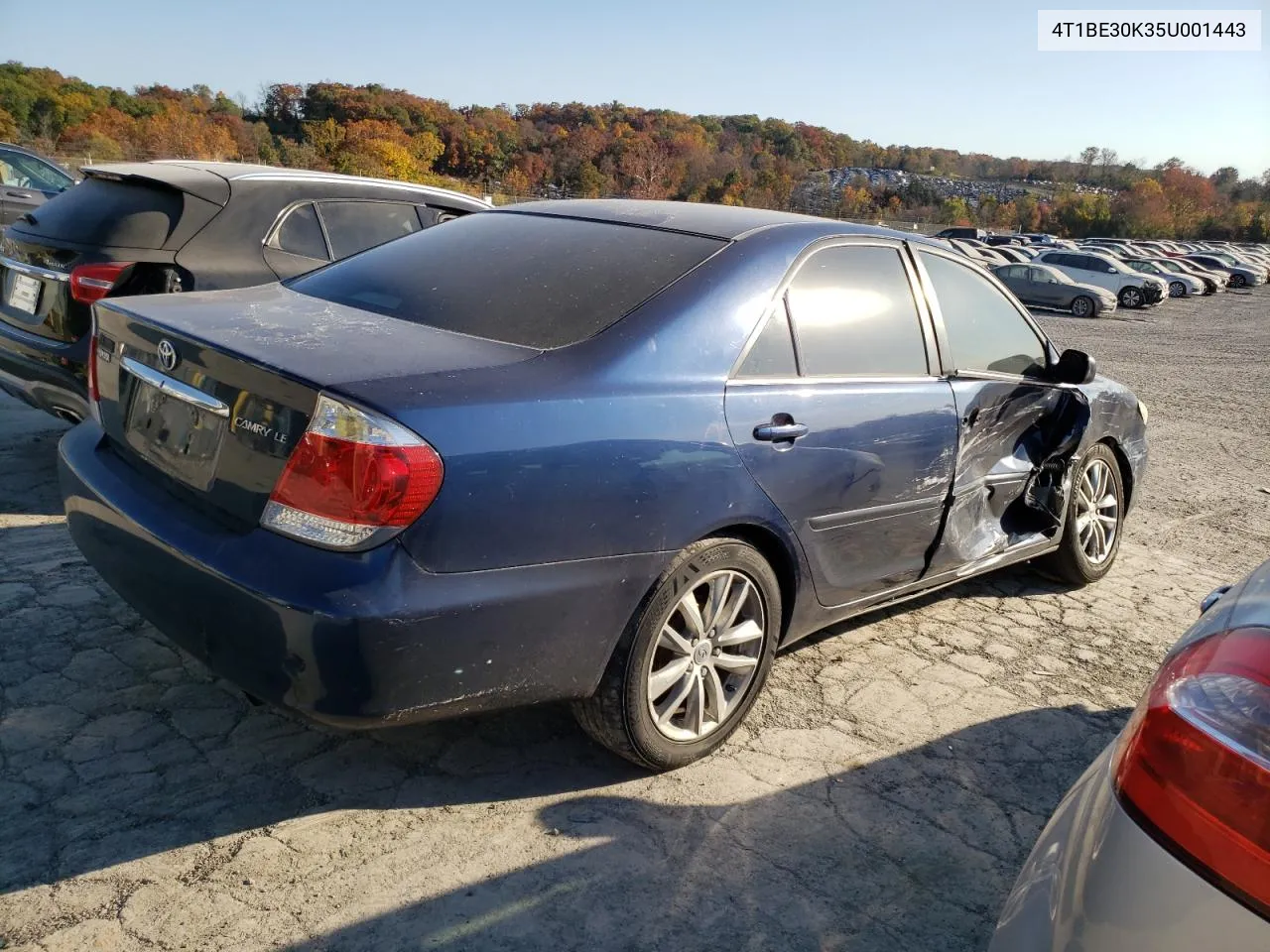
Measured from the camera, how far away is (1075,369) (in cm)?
445

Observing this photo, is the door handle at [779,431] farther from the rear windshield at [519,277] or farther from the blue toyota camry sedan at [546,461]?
the rear windshield at [519,277]

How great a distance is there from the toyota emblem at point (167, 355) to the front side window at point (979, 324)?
106 inches

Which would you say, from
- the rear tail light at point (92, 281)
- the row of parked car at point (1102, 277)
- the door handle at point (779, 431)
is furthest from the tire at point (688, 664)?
the row of parked car at point (1102, 277)

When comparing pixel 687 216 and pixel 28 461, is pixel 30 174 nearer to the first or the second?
pixel 28 461

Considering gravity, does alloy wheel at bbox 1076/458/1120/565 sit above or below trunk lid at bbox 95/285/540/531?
below

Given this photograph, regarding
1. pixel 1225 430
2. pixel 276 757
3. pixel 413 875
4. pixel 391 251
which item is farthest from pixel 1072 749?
pixel 1225 430

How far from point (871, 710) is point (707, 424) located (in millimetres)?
1342

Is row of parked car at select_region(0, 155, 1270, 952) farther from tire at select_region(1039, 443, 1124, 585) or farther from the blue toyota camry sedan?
tire at select_region(1039, 443, 1124, 585)

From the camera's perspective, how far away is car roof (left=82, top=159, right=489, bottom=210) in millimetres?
5086

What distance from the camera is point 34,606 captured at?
3.65m

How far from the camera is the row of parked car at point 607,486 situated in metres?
1.56

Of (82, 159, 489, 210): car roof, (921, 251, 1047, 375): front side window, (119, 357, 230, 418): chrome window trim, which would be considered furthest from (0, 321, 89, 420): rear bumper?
(921, 251, 1047, 375): front side window

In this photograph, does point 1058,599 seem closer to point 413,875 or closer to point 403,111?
point 413,875

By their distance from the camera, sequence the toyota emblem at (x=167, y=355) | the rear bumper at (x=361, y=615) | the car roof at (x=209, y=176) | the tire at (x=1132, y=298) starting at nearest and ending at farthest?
the rear bumper at (x=361, y=615) → the toyota emblem at (x=167, y=355) → the car roof at (x=209, y=176) → the tire at (x=1132, y=298)
